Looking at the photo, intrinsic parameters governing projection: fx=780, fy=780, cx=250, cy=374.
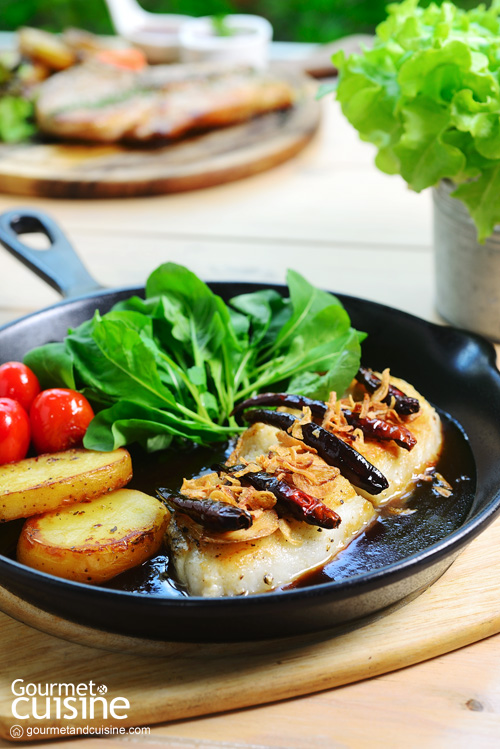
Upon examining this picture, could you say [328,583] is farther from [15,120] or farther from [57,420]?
[15,120]

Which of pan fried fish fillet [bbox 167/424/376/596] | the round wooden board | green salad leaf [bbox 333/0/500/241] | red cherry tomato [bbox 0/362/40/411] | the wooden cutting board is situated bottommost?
the round wooden board

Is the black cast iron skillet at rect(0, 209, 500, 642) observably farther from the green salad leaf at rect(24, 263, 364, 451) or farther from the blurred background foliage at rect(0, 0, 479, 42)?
the blurred background foliage at rect(0, 0, 479, 42)

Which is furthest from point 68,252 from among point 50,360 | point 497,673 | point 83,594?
point 497,673

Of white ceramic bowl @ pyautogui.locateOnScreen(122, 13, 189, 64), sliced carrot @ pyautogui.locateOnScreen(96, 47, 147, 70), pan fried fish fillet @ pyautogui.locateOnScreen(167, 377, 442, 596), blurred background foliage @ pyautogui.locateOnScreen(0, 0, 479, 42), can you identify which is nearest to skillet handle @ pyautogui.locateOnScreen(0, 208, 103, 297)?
pan fried fish fillet @ pyautogui.locateOnScreen(167, 377, 442, 596)

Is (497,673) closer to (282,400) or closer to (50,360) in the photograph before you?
(282,400)

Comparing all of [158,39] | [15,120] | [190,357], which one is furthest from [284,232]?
[158,39]
